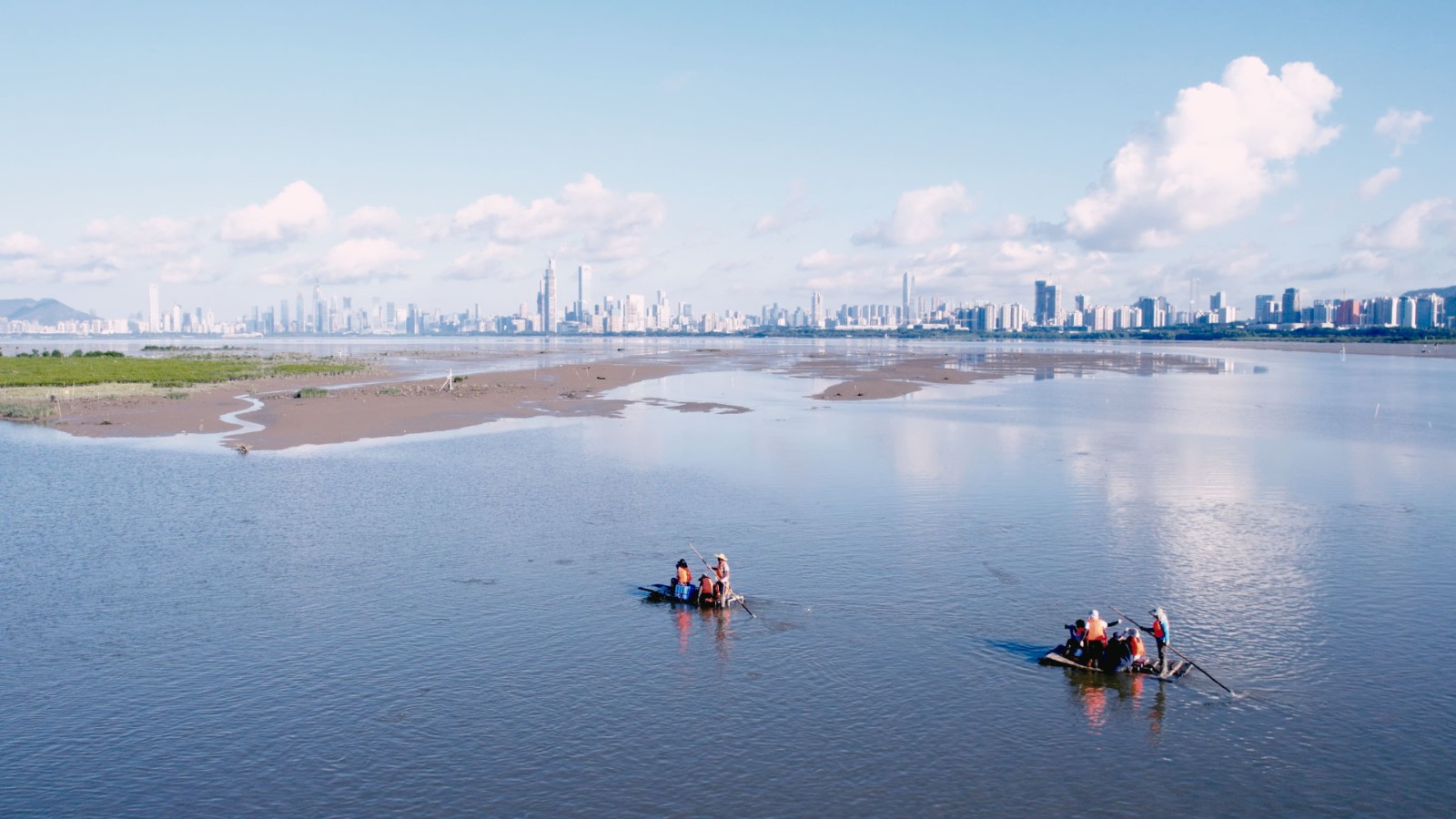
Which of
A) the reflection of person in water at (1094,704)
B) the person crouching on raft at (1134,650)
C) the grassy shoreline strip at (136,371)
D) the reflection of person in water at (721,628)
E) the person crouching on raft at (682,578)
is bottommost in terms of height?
the reflection of person in water at (1094,704)

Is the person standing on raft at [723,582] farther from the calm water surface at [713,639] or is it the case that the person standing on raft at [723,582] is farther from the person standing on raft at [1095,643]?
the person standing on raft at [1095,643]

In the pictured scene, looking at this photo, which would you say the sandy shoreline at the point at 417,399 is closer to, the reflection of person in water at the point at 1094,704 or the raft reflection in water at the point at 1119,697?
the raft reflection in water at the point at 1119,697

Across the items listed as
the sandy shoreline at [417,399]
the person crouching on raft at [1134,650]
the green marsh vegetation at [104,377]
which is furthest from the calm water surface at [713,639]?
the green marsh vegetation at [104,377]

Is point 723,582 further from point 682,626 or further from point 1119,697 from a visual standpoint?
A: point 1119,697

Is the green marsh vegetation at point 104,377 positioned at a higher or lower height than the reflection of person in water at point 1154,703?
higher

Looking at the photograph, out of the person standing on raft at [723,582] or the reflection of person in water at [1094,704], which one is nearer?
the reflection of person in water at [1094,704]

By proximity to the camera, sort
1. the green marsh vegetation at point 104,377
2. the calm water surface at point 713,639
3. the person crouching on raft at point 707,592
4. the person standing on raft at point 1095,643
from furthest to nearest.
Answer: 1. the green marsh vegetation at point 104,377
2. the person crouching on raft at point 707,592
3. the person standing on raft at point 1095,643
4. the calm water surface at point 713,639

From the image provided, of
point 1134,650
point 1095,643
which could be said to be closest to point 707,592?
point 1095,643

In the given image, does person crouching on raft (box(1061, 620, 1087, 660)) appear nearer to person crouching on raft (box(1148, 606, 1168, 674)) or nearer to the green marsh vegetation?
person crouching on raft (box(1148, 606, 1168, 674))

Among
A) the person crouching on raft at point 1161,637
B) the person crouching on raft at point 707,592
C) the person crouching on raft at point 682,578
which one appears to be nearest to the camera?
the person crouching on raft at point 1161,637
